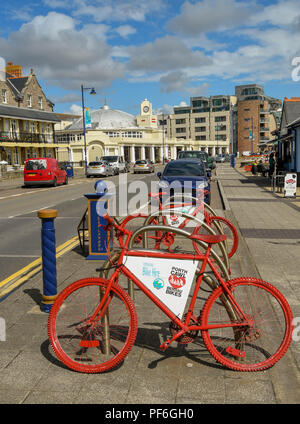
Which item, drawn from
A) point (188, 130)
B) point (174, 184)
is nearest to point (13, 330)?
point (174, 184)

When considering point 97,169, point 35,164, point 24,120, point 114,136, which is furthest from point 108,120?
point 35,164

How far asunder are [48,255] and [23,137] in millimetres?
47859

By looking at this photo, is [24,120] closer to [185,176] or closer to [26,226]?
[185,176]

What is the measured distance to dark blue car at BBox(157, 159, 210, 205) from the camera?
14.5m

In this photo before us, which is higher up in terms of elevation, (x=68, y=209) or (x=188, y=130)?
(x=188, y=130)

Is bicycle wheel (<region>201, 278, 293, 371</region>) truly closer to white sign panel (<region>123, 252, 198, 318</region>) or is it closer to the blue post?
white sign panel (<region>123, 252, 198, 318</region>)

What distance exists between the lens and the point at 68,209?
53.8ft

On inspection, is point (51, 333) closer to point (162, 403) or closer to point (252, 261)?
point (162, 403)

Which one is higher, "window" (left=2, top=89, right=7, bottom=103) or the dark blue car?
"window" (left=2, top=89, right=7, bottom=103)

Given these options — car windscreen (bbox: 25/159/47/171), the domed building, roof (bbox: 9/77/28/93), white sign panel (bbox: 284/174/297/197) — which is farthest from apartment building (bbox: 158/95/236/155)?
white sign panel (bbox: 284/174/297/197)

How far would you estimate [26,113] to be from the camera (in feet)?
169

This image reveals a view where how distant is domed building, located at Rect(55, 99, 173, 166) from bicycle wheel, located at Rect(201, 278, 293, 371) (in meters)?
69.5

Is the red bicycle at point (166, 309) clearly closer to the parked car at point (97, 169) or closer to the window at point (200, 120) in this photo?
the parked car at point (97, 169)
